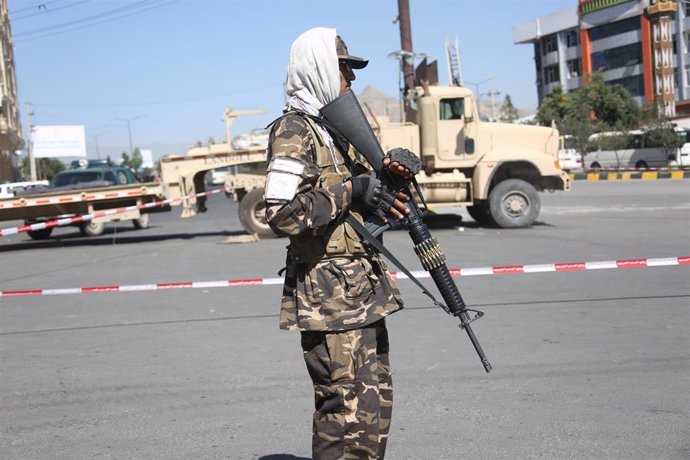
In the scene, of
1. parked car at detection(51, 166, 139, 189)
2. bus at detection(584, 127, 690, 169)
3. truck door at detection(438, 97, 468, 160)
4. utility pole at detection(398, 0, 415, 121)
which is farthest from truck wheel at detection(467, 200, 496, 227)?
bus at detection(584, 127, 690, 169)

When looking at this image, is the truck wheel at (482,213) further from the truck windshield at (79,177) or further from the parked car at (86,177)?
the truck windshield at (79,177)

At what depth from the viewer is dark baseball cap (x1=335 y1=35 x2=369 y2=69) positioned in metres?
3.16

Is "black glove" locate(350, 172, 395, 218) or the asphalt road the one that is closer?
"black glove" locate(350, 172, 395, 218)

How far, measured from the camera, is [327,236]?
3.10 metres

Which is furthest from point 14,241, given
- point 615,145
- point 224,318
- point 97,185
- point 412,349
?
point 615,145

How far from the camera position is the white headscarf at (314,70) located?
10.2ft

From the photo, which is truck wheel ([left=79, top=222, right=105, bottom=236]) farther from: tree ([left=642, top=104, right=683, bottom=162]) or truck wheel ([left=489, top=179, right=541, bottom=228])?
tree ([left=642, top=104, right=683, bottom=162])

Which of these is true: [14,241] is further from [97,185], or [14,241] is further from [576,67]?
[576,67]

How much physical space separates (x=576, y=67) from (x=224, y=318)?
83.1m

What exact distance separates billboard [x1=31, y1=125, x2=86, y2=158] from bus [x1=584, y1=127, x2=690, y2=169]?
2204 inches

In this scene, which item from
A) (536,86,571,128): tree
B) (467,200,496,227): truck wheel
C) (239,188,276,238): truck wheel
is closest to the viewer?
(239,188,276,238): truck wheel

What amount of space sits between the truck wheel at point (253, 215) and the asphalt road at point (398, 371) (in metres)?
4.72

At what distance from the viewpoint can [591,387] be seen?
502 centimetres

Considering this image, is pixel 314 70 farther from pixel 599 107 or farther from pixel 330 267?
pixel 599 107
